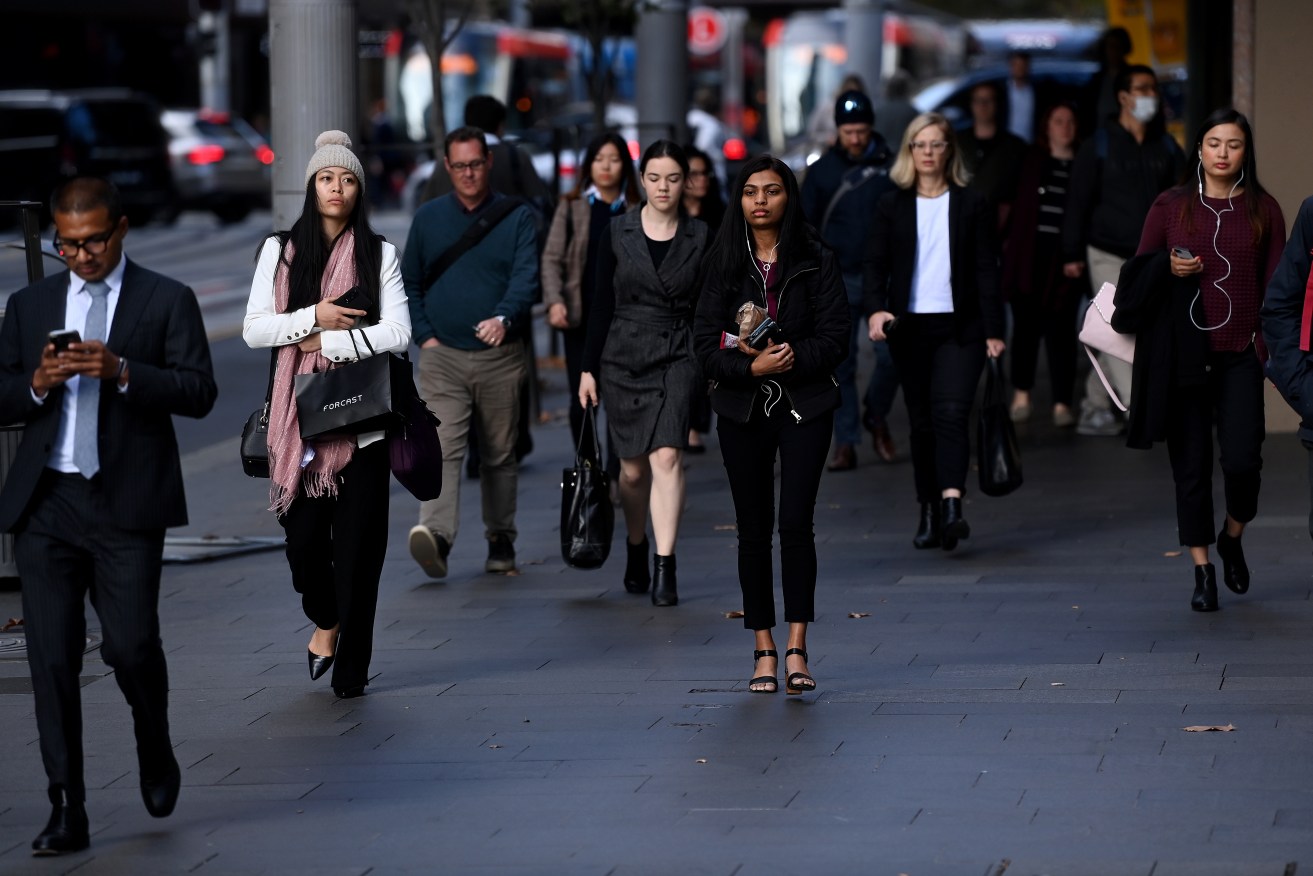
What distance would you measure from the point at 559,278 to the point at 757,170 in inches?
132

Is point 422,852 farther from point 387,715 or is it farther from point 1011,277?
point 1011,277

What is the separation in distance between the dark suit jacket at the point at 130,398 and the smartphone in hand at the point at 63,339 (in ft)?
0.73

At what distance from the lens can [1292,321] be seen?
7234 mm

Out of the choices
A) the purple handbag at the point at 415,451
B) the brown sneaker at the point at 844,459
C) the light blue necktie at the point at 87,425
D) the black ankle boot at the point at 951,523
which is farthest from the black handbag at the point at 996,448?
the light blue necktie at the point at 87,425

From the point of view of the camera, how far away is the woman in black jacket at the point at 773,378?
734cm

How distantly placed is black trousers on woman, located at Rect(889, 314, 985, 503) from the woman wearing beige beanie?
10.8ft

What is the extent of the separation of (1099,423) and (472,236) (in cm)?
552

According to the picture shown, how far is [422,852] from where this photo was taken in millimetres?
5688

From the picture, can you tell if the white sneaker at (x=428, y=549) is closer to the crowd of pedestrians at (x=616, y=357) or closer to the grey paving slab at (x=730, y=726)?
the crowd of pedestrians at (x=616, y=357)

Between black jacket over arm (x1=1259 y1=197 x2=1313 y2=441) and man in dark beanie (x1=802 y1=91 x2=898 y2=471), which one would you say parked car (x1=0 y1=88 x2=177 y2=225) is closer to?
man in dark beanie (x1=802 y1=91 x2=898 y2=471)

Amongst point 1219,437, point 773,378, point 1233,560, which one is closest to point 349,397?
point 773,378

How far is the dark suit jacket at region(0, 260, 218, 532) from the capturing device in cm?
580

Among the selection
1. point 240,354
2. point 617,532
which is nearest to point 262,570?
point 617,532

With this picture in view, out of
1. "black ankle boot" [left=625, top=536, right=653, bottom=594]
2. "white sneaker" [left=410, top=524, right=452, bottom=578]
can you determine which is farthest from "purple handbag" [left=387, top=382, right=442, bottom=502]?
"black ankle boot" [left=625, top=536, right=653, bottom=594]
